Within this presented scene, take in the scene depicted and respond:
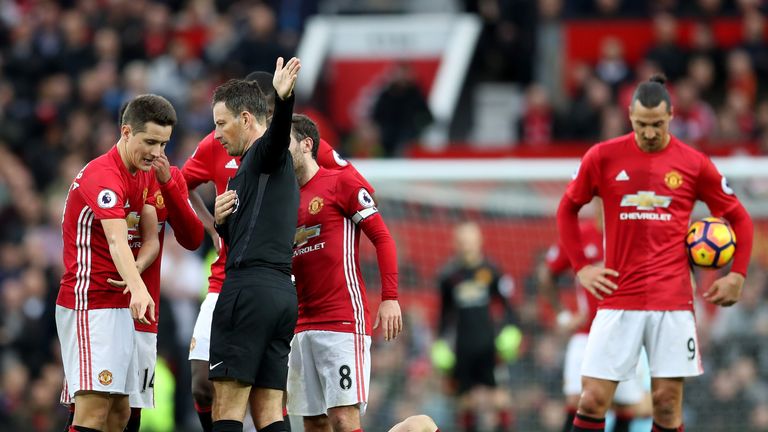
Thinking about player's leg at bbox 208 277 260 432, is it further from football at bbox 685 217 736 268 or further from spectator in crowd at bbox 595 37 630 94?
spectator in crowd at bbox 595 37 630 94

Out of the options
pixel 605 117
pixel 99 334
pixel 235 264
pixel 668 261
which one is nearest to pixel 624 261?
pixel 668 261

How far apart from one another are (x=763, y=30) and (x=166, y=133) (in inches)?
451

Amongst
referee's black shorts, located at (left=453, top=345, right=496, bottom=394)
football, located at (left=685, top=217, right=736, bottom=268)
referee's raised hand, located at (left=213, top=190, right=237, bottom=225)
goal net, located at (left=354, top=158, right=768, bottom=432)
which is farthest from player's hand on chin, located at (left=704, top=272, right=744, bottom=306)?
referee's black shorts, located at (left=453, top=345, right=496, bottom=394)

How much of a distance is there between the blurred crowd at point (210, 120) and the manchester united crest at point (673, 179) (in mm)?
4985

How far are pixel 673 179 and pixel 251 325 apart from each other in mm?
2966

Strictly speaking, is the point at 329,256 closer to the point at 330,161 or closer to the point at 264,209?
the point at 330,161

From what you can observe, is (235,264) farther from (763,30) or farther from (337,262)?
(763,30)

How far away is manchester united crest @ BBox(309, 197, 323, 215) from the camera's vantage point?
8.12 metres

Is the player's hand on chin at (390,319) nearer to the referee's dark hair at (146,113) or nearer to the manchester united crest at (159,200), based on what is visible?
the manchester united crest at (159,200)

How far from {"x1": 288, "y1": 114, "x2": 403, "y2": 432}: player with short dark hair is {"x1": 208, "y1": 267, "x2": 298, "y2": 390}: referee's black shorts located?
31.1 inches

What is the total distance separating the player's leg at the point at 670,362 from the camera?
8.46 meters

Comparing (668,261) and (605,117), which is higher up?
(605,117)

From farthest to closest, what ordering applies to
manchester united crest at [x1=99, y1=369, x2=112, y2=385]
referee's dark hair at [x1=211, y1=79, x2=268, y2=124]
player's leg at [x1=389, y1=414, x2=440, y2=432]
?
player's leg at [x1=389, y1=414, x2=440, y2=432] → manchester united crest at [x1=99, y1=369, x2=112, y2=385] → referee's dark hair at [x1=211, y1=79, x2=268, y2=124]

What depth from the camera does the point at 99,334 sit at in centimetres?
773
